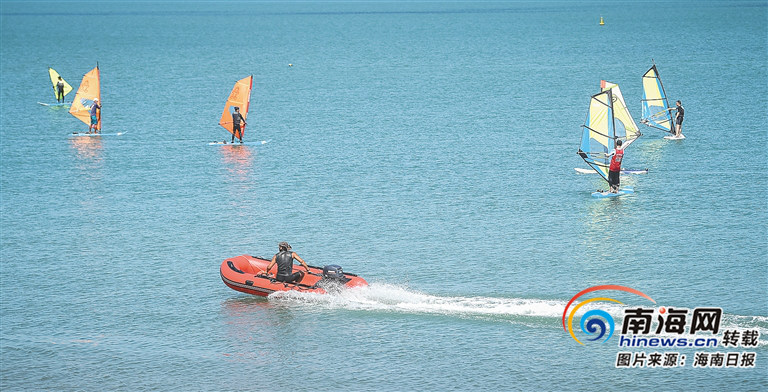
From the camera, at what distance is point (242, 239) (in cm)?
4312

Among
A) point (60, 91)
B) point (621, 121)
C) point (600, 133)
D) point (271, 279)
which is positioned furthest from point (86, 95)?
point (271, 279)

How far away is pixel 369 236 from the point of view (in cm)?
4328

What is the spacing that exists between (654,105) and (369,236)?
3058 cm

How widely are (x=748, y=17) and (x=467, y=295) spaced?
18232 centimetres

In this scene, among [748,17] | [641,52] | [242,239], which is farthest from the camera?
[748,17]

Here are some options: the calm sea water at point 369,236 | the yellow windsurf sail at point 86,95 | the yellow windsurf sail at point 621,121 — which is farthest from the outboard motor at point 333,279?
the yellow windsurf sail at point 86,95

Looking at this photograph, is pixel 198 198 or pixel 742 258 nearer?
pixel 742 258

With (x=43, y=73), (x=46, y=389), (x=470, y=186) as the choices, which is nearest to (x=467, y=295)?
(x=46, y=389)

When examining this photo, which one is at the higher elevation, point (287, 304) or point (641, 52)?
point (641, 52)

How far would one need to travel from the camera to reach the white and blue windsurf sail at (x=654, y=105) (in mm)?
65250

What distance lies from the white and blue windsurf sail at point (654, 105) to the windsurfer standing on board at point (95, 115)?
36.7 metres

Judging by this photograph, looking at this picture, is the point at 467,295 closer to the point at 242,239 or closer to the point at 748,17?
the point at 242,239

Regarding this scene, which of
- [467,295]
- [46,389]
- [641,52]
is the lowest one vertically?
[46,389]

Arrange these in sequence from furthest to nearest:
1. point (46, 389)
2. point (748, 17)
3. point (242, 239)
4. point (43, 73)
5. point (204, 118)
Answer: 1. point (748, 17)
2. point (43, 73)
3. point (204, 118)
4. point (242, 239)
5. point (46, 389)
